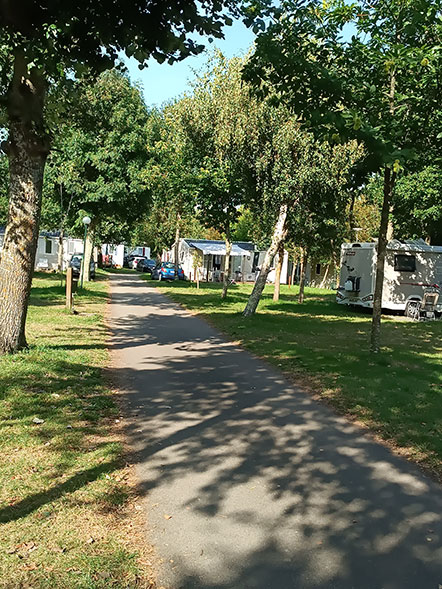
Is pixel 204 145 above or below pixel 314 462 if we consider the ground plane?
above

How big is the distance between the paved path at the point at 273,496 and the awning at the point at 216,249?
1368 inches

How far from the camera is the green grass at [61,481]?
3.03 metres

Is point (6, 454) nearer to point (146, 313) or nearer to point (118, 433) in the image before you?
point (118, 433)

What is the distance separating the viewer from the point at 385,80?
9.72 metres

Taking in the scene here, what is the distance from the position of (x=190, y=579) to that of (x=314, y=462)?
2116 mm

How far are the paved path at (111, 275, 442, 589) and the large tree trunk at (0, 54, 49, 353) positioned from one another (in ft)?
7.28

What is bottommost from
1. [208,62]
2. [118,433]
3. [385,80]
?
[118,433]

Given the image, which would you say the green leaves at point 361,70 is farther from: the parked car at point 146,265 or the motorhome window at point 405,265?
the parked car at point 146,265

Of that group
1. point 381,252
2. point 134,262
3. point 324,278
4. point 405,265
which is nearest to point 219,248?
point 324,278

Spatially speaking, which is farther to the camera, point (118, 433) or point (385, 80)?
point (385, 80)

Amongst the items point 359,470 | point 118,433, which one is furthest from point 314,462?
point 118,433

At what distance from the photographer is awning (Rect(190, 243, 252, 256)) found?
4209 cm

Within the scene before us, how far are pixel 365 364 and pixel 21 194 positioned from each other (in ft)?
21.2

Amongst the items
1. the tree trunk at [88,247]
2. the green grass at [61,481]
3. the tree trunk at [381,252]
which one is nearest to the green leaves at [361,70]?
the tree trunk at [381,252]
